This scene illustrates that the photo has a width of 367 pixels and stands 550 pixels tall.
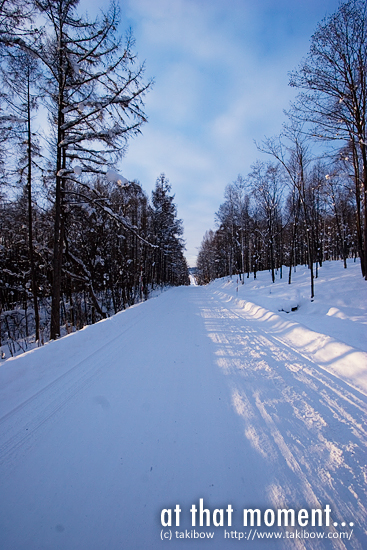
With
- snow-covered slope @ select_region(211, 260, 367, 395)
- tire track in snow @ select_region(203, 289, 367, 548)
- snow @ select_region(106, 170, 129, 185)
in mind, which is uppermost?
snow @ select_region(106, 170, 129, 185)

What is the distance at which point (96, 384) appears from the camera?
3236 mm

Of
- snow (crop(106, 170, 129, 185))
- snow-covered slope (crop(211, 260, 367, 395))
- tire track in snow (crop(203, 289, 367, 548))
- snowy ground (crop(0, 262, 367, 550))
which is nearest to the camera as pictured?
snowy ground (crop(0, 262, 367, 550))

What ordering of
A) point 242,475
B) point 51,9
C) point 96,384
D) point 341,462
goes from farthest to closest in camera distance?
point 51,9 → point 96,384 → point 341,462 → point 242,475

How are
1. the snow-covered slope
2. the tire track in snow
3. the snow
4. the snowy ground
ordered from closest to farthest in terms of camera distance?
the snowy ground
the tire track in snow
the snow-covered slope
the snow

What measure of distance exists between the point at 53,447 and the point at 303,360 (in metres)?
3.98

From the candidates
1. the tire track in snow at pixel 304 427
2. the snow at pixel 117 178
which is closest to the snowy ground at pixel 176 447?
the tire track in snow at pixel 304 427

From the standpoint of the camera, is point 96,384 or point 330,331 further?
point 330,331

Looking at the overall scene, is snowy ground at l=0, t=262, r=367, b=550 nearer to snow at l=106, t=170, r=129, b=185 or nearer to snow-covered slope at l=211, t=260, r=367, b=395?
snow-covered slope at l=211, t=260, r=367, b=395

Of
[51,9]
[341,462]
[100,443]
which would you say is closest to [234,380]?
[341,462]

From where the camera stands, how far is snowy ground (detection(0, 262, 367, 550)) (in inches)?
58.7

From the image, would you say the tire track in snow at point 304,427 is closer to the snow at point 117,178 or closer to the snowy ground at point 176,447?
the snowy ground at point 176,447

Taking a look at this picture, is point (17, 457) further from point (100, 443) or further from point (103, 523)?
point (103, 523)

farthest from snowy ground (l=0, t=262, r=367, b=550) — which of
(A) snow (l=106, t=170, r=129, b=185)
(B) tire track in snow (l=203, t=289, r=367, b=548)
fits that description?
(A) snow (l=106, t=170, r=129, b=185)

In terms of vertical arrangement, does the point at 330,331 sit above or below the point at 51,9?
below
